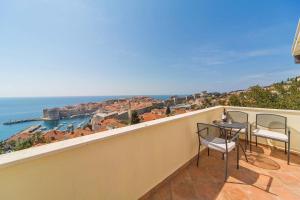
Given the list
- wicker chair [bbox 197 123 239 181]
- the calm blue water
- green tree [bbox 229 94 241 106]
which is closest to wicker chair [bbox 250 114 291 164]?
wicker chair [bbox 197 123 239 181]

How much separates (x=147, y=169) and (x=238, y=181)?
1.50m

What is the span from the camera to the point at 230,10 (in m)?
5.57

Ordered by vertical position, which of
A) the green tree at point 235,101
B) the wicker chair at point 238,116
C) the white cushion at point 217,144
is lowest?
the white cushion at point 217,144

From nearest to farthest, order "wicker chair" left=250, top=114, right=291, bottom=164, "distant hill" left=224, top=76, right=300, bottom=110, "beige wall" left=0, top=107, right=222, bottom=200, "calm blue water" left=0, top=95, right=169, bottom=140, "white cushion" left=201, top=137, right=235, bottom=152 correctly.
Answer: "beige wall" left=0, top=107, right=222, bottom=200 < "white cushion" left=201, top=137, right=235, bottom=152 < "wicker chair" left=250, top=114, right=291, bottom=164 < "distant hill" left=224, top=76, right=300, bottom=110 < "calm blue water" left=0, top=95, right=169, bottom=140

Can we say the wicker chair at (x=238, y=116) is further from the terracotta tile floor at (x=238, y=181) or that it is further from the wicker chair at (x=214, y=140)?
the wicker chair at (x=214, y=140)

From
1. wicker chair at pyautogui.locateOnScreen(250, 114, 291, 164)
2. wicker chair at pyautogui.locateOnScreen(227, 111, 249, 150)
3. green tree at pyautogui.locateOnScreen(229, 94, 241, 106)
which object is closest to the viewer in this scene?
wicker chair at pyautogui.locateOnScreen(250, 114, 291, 164)

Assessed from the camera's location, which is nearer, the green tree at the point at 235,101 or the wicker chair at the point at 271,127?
the wicker chair at the point at 271,127

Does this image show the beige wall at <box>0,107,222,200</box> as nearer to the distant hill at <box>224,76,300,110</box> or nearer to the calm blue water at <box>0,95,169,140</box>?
the distant hill at <box>224,76,300,110</box>

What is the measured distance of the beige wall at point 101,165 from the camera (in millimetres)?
986

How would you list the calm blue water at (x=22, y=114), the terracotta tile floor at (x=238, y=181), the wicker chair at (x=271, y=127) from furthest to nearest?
1. the calm blue water at (x=22, y=114)
2. the wicker chair at (x=271, y=127)
3. the terracotta tile floor at (x=238, y=181)

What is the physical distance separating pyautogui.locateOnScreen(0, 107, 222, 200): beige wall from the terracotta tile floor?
0.71ft

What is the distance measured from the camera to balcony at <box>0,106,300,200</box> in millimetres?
1049

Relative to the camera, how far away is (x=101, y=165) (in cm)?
145

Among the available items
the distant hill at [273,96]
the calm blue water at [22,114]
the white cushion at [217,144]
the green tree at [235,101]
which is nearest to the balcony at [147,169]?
the white cushion at [217,144]
